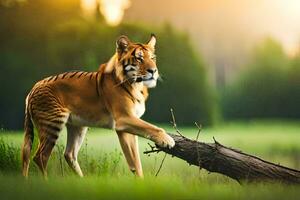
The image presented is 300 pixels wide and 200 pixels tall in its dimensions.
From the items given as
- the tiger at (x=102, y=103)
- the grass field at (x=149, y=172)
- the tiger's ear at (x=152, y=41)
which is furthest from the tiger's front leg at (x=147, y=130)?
the tiger's ear at (x=152, y=41)

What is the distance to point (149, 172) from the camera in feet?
15.2

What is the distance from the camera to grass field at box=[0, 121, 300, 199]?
13.7 ft

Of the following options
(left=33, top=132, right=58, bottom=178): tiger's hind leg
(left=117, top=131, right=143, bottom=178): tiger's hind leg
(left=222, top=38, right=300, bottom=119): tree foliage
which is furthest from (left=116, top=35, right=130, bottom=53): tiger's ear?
(left=222, top=38, right=300, bottom=119): tree foliage

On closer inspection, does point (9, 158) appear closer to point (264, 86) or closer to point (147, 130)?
point (147, 130)

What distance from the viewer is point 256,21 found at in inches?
197

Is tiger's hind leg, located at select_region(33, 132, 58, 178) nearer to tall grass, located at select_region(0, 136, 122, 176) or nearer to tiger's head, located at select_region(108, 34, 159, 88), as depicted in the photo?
tall grass, located at select_region(0, 136, 122, 176)

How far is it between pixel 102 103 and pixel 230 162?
2.53ft

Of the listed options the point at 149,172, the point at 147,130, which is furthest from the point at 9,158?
the point at 147,130

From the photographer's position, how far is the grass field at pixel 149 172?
4184 millimetres

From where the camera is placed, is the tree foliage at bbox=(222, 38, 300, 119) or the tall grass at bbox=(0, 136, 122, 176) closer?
the tall grass at bbox=(0, 136, 122, 176)

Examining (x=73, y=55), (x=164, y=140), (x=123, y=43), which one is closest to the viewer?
(x=164, y=140)

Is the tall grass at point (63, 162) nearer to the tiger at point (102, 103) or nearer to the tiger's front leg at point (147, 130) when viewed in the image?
the tiger at point (102, 103)

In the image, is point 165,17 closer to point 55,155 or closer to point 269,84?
point 269,84

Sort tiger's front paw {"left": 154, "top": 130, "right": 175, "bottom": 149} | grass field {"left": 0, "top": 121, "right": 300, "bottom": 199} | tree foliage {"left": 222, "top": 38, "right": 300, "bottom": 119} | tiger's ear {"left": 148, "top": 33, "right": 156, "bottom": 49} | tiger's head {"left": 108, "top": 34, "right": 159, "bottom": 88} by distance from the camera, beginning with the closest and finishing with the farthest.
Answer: grass field {"left": 0, "top": 121, "right": 300, "bottom": 199}
tiger's front paw {"left": 154, "top": 130, "right": 175, "bottom": 149}
tiger's head {"left": 108, "top": 34, "right": 159, "bottom": 88}
tiger's ear {"left": 148, "top": 33, "right": 156, "bottom": 49}
tree foliage {"left": 222, "top": 38, "right": 300, "bottom": 119}
